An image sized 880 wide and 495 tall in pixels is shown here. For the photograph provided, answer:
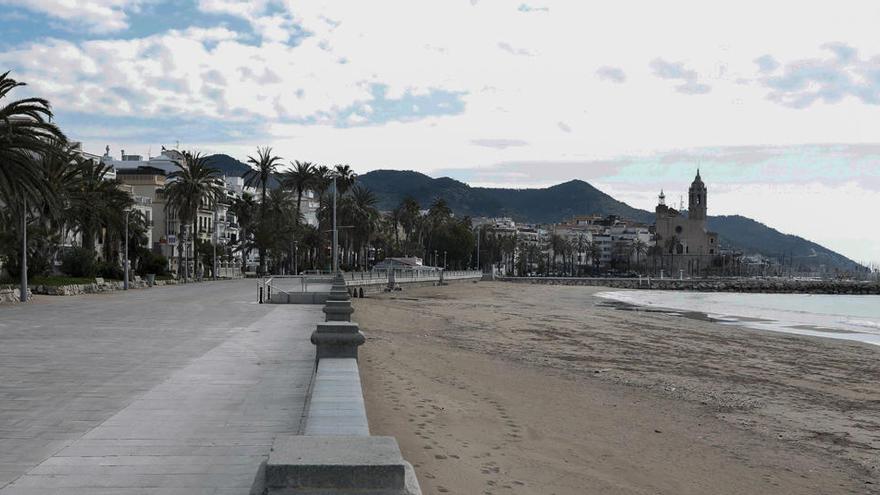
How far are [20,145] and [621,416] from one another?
86.8 ft

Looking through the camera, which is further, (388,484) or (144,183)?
(144,183)

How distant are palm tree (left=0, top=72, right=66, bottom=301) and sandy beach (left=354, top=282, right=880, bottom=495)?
1545 cm

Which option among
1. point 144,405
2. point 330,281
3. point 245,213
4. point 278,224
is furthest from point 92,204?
point 144,405

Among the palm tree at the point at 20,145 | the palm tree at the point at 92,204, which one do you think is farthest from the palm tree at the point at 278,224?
the palm tree at the point at 20,145

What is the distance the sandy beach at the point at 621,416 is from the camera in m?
9.09

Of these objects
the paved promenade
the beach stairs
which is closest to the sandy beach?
the paved promenade

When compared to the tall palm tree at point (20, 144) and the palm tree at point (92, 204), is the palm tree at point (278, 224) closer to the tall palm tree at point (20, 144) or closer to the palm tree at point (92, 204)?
the palm tree at point (92, 204)

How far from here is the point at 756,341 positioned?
31.0 metres

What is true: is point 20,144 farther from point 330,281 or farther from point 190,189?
point 190,189

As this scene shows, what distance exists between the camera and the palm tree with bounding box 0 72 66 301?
3031 cm

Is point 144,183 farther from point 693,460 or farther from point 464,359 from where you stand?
point 693,460

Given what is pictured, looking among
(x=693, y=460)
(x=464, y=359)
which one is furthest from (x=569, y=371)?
(x=693, y=460)

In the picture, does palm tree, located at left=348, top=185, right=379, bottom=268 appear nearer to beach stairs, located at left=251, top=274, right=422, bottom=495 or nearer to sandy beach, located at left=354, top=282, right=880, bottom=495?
sandy beach, located at left=354, top=282, right=880, bottom=495

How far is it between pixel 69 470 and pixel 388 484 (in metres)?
3.89
